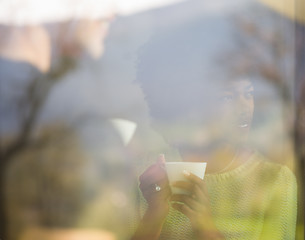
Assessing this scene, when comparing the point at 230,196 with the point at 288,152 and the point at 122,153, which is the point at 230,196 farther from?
the point at 122,153

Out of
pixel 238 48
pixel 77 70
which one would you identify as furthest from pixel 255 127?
pixel 77 70

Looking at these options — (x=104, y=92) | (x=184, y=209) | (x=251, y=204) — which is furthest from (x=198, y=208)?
(x=104, y=92)

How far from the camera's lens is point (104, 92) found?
1166mm

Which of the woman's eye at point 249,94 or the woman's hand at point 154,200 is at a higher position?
the woman's eye at point 249,94

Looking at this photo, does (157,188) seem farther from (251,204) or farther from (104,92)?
(104,92)

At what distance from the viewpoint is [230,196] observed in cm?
99

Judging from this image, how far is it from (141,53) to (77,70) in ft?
0.99

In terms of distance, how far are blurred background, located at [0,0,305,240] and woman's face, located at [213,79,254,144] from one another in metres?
0.03

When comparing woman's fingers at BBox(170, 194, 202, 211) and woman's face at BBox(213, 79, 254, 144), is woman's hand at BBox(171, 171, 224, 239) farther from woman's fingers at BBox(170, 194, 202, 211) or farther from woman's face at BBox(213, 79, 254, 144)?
woman's face at BBox(213, 79, 254, 144)

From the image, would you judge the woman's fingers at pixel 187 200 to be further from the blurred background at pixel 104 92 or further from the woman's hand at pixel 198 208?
the blurred background at pixel 104 92

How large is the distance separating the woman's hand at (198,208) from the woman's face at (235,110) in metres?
0.17

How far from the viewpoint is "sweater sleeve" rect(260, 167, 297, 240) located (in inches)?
38.5

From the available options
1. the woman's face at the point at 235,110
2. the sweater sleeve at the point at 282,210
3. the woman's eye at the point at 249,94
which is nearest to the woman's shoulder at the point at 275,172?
the sweater sleeve at the point at 282,210

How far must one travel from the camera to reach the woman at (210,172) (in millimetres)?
975
